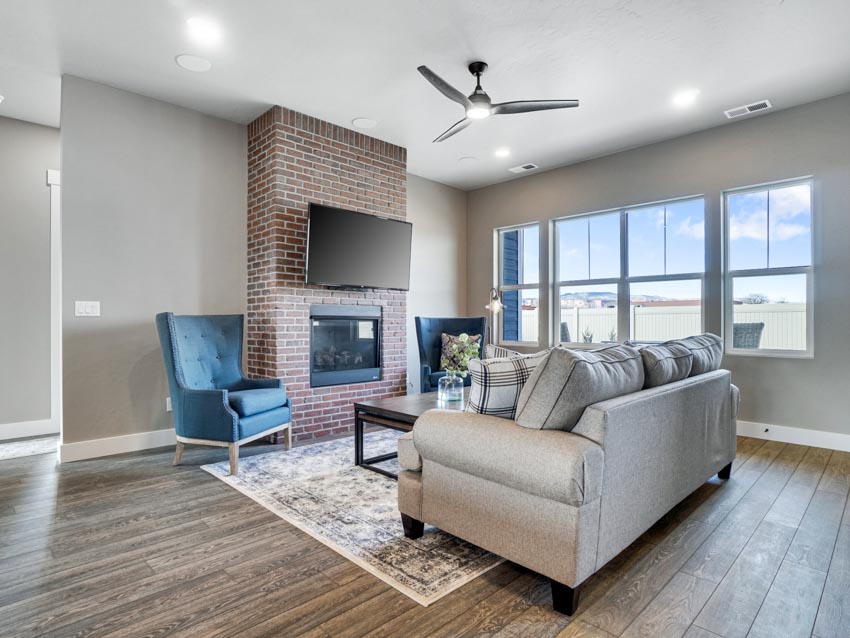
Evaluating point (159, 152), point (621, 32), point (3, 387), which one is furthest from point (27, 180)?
point (621, 32)

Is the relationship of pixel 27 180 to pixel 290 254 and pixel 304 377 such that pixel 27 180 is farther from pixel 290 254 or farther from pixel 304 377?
pixel 304 377

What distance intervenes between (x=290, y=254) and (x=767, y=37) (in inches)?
147

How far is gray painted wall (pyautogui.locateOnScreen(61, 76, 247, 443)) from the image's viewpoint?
3.45 m

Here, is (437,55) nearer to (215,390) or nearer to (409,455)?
(409,455)

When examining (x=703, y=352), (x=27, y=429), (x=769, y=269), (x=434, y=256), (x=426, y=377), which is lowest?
(x=27, y=429)

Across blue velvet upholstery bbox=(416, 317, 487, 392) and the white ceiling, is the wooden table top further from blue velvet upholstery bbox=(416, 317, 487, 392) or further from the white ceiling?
the white ceiling

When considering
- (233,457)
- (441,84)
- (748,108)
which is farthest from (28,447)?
(748,108)

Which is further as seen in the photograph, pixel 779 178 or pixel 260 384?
pixel 779 178

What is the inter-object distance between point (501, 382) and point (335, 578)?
1.03 meters

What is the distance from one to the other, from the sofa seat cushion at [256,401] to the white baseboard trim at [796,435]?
4.03m

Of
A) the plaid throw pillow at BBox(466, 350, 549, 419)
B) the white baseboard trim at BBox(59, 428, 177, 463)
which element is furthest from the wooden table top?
the white baseboard trim at BBox(59, 428, 177, 463)

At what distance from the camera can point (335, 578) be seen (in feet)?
6.08

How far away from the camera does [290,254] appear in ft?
13.4

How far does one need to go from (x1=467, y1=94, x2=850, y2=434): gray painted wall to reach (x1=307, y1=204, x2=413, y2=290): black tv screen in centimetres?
229
